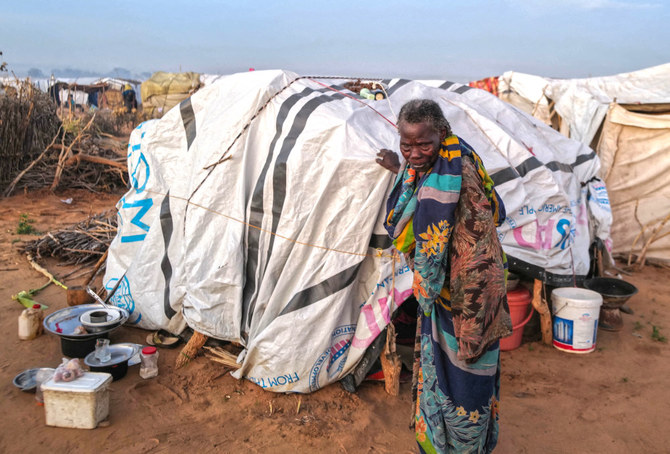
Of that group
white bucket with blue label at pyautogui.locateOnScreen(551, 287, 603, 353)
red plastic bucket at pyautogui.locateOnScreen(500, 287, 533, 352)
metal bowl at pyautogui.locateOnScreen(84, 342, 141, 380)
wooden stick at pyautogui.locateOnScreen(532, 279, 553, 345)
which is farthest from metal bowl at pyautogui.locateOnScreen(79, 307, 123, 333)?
white bucket with blue label at pyautogui.locateOnScreen(551, 287, 603, 353)

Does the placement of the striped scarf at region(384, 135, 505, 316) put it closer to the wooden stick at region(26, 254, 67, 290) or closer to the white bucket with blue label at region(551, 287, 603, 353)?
the white bucket with blue label at region(551, 287, 603, 353)

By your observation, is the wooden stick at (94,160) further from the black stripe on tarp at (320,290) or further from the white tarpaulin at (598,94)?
the white tarpaulin at (598,94)

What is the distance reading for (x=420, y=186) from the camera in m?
1.69

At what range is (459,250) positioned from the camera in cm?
166

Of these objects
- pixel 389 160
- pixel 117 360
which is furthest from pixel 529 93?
pixel 117 360

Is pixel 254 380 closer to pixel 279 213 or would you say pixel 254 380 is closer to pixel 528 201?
pixel 279 213

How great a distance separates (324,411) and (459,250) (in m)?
1.51

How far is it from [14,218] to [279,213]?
4.94m

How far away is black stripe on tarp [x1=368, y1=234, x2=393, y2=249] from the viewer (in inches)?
111

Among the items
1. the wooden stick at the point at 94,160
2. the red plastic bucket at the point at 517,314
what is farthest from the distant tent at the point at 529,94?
the wooden stick at the point at 94,160

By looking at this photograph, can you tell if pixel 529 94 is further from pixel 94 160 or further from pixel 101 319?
pixel 94 160

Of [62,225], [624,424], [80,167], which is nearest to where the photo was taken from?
[624,424]

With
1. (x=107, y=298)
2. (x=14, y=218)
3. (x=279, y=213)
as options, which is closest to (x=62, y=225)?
(x=14, y=218)

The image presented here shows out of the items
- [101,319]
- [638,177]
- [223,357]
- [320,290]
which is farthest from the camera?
[638,177]
